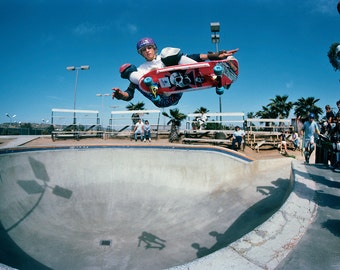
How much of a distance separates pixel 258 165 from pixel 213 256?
7242 mm

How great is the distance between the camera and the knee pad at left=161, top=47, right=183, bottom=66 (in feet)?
17.3

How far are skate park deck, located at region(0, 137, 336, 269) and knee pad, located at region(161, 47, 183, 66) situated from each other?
390 cm

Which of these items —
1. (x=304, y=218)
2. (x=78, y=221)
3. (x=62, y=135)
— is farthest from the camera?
(x=62, y=135)

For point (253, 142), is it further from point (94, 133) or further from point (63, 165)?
point (94, 133)

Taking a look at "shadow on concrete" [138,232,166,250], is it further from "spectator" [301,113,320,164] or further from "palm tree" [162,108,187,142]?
"palm tree" [162,108,187,142]

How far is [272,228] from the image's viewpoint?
7.95 feet

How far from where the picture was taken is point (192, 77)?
5512 millimetres

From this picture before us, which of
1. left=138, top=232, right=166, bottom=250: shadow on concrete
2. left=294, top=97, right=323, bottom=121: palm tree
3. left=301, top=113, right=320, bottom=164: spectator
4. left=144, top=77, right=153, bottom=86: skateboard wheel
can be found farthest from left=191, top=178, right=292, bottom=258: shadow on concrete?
left=294, top=97, right=323, bottom=121: palm tree

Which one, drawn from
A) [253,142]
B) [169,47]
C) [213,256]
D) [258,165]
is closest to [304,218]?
[213,256]

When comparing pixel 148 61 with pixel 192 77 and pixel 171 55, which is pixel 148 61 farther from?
pixel 192 77

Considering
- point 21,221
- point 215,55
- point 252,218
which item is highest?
point 215,55

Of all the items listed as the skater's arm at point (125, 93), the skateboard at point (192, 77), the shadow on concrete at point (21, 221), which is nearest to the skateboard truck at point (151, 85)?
the skateboard at point (192, 77)

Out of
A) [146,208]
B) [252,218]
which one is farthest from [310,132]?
[146,208]

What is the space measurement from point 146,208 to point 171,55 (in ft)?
16.8
